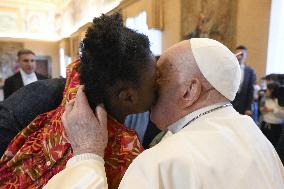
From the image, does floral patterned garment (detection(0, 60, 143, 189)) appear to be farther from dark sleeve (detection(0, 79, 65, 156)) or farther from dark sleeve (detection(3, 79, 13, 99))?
dark sleeve (detection(3, 79, 13, 99))

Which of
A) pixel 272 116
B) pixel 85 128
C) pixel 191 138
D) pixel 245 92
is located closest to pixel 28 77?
pixel 245 92

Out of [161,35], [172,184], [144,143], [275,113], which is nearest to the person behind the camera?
[172,184]

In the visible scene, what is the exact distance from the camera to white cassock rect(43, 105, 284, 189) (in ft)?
2.98

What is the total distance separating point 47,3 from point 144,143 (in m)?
17.5

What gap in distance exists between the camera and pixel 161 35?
7996 millimetres

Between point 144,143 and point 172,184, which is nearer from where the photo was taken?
point 172,184

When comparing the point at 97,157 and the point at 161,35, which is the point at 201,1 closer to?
the point at 161,35

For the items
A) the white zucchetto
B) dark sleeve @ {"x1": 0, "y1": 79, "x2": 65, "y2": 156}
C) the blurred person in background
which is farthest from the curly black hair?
the blurred person in background

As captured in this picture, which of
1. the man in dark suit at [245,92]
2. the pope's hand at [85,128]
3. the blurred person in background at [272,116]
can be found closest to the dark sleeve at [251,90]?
the man in dark suit at [245,92]

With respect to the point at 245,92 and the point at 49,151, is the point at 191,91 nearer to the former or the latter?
the point at 49,151

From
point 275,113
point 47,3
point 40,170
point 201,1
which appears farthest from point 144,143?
point 47,3

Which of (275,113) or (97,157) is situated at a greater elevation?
(97,157)

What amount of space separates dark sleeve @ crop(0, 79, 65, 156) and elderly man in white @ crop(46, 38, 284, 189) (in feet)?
0.84

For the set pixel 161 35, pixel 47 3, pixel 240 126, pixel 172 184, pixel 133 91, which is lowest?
pixel 172 184
